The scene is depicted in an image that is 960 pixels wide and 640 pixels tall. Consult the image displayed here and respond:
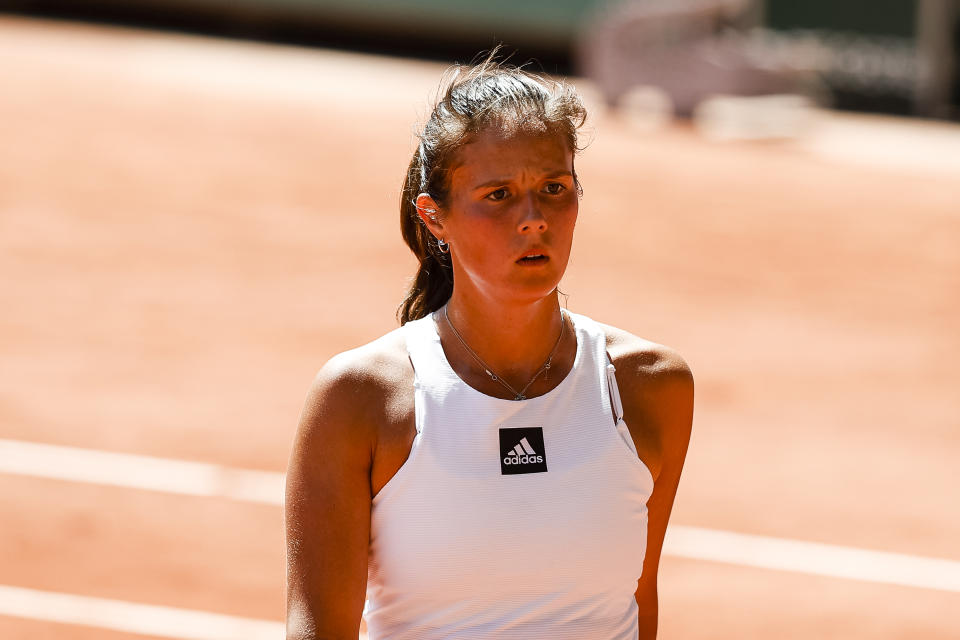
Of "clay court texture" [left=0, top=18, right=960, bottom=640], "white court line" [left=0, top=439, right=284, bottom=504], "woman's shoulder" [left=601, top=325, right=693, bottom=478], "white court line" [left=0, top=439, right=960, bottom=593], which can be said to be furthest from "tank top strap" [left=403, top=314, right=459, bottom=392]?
"white court line" [left=0, top=439, right=284, bottom=504]

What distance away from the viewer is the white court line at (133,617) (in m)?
6.61

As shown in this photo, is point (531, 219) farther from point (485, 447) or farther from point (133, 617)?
point (133, 617)

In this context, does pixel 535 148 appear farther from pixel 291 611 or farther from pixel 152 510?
pixel 152 510

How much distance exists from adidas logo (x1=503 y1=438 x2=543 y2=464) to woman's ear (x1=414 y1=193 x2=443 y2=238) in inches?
18.5

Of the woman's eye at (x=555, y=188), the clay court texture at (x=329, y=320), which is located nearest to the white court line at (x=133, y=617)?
the clay court texture at (x=329, y=320)

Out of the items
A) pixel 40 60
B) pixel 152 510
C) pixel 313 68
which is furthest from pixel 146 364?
pixel 313 68

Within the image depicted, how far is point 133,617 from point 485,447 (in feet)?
15.5

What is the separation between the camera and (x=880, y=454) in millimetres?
10008

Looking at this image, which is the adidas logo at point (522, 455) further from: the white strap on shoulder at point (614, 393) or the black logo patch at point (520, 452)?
the white strap on shoulder at point (614, 393)

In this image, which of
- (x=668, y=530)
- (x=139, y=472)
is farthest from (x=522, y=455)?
(x=139, y=472)

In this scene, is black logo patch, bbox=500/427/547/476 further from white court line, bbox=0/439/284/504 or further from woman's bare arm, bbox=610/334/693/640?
white court line, bbox=0/439/284/504

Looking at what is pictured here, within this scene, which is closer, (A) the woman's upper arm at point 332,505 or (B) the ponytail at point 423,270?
(A) the woman's upper arm at point 332,505

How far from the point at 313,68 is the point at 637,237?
9996 millimetres

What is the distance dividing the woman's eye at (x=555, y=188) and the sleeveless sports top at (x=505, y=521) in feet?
1.26
